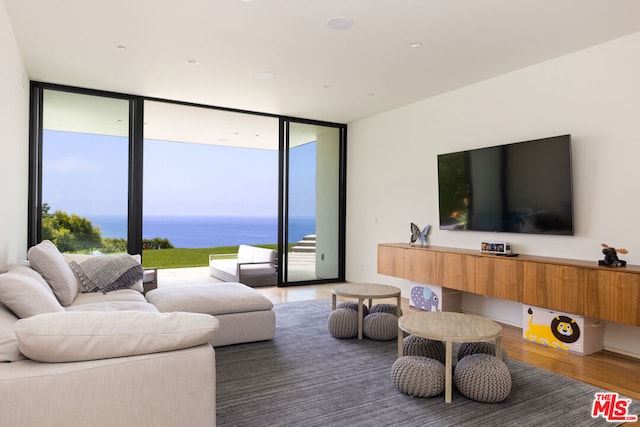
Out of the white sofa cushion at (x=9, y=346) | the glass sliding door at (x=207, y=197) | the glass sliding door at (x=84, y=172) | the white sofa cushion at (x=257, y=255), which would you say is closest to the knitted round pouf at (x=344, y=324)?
the white sofa cushion at (x=9, y=346)

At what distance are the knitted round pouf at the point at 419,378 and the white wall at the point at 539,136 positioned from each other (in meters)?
2.08

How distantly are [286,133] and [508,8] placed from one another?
13.9 ft

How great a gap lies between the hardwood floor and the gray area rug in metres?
0.18

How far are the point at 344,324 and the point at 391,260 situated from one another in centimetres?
189

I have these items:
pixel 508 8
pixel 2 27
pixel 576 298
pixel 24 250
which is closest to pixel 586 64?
pixel 508 8

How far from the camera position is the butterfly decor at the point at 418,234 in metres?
5.60

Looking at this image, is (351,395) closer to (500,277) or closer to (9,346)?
(9,346)

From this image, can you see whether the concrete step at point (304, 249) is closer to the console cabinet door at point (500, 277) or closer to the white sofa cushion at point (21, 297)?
the console cabinet door at point (500, 277)

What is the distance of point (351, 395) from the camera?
2.72 meters

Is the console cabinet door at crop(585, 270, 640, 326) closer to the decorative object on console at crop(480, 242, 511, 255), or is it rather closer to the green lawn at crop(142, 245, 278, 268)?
the decorative object on console at crop(480, 242, 511, 255)

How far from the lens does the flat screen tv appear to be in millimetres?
3977

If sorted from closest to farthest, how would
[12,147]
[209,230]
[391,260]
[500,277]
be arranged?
[12,147]
[500,277]
[391,260]
[209,230]

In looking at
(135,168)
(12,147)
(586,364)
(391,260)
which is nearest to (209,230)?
(135,168)

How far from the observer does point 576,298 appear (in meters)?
3.51
